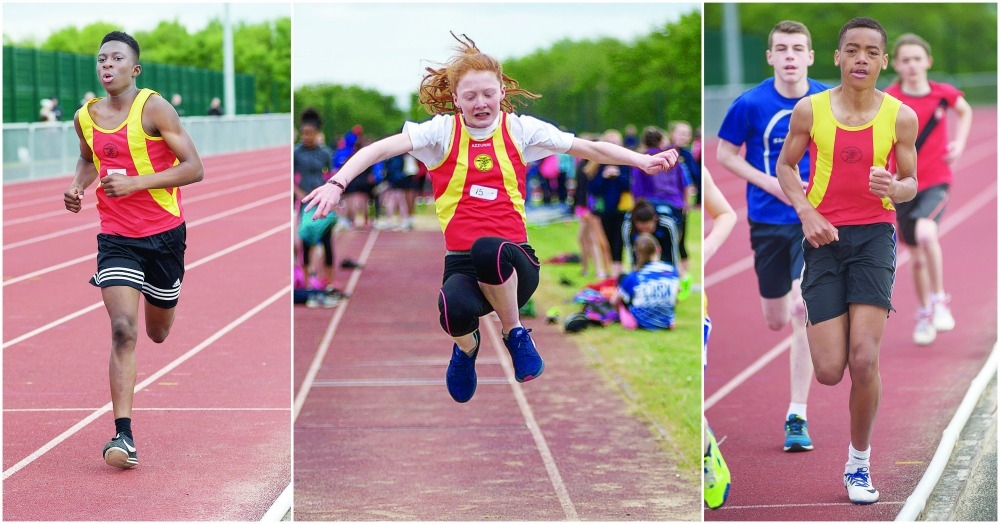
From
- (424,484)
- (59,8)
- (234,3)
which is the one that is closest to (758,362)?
(424,484)

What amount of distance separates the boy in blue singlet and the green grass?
205cm

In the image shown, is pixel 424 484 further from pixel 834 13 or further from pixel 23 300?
pixel 834 13

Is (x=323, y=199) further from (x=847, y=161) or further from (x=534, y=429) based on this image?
(x=534, y=429)

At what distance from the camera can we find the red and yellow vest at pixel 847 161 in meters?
4.64

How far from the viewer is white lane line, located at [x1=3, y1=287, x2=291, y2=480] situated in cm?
630

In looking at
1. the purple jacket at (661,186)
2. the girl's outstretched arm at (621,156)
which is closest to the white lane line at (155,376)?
the girl's outstretched arm at (621,156)

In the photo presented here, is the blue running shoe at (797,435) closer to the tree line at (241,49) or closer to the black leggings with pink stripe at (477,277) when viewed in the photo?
the black leggings with pink stripe at (477,277)

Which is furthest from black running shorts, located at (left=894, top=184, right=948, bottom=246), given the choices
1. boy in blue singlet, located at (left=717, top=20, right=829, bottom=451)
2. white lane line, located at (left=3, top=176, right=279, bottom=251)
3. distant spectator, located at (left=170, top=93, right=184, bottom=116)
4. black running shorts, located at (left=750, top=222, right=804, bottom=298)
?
distant spectator, located at (left=170, top=93, right=184, bottom=116)

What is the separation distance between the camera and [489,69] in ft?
13.9

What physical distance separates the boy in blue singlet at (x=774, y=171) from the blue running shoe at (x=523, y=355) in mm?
1413

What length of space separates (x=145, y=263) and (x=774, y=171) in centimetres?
244

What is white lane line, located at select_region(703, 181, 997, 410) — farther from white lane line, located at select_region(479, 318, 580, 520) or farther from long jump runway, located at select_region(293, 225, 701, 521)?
white lane line, located at select_region(479, 318, 580, 520)

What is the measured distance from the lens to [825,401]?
738cm

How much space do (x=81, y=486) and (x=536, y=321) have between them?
6.03m
